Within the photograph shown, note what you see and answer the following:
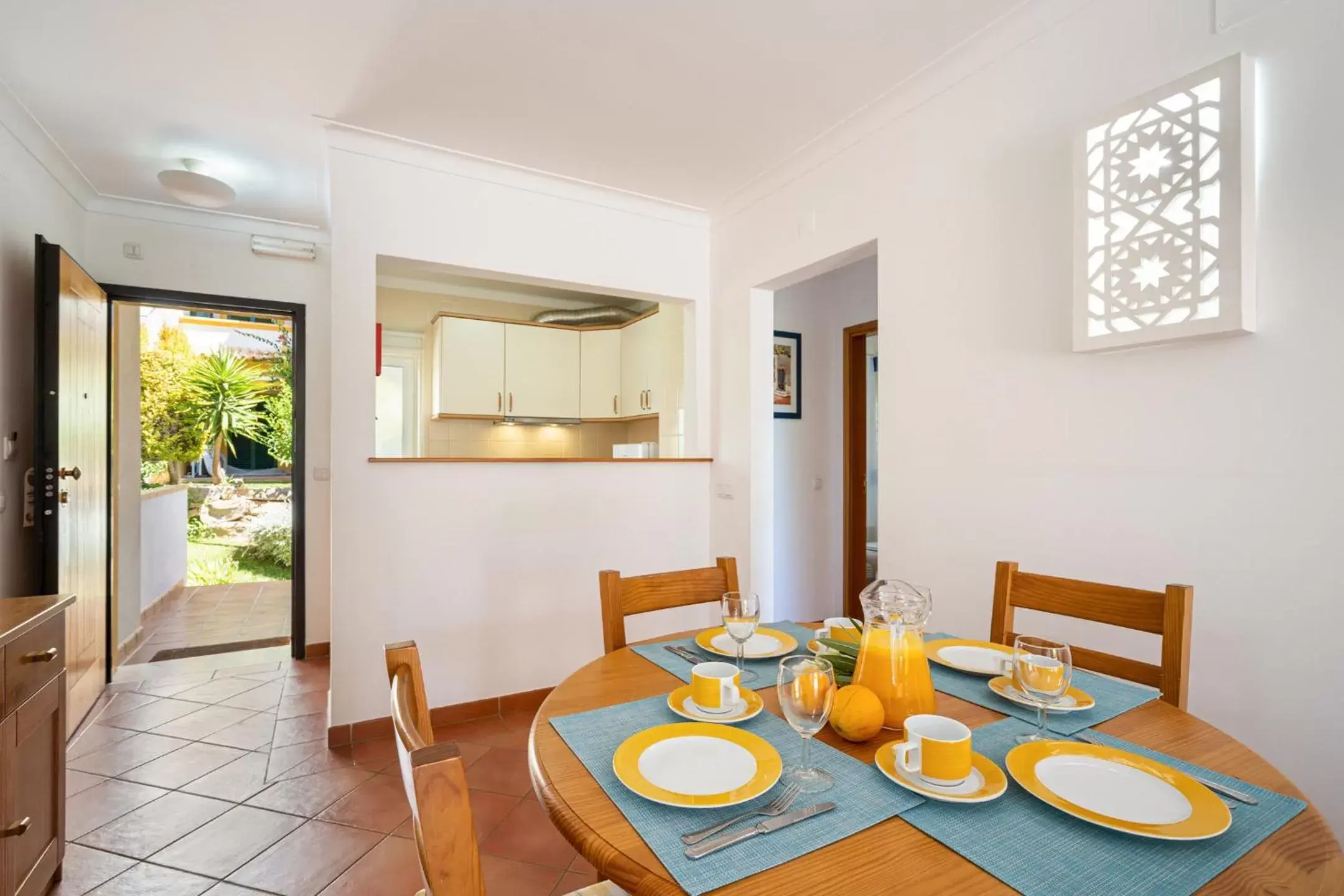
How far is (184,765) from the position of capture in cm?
Result: 241

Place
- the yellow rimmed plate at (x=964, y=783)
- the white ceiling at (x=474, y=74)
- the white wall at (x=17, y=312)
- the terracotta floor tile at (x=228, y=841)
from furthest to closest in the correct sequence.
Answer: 1. the white wall at (x=17, y=312)
2. the white ceiling at (x=474, y=74)
3. the terracotta floor tile at (x=228, y=841)
4. the yellow rimmed plate at (x=964, y=783)

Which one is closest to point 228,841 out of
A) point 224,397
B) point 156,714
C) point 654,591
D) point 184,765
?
point 184,765

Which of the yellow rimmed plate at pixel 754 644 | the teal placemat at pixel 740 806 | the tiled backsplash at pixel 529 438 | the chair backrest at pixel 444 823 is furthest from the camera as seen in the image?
the tiled backsplash at pixel 529 438

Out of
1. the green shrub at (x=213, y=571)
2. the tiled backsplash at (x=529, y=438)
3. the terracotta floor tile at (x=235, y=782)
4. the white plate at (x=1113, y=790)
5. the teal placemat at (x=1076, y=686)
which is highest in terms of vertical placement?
the tiled backsplash at (x=529, y=438)

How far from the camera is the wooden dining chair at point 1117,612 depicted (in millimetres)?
1227

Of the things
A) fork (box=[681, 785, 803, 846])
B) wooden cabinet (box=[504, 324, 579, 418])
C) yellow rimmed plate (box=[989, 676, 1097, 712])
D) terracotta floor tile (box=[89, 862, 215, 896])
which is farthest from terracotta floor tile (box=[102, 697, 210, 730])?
yellow rimmed plate (box=[989, 676, 1097, 712])

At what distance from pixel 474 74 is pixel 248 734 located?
2817 mm

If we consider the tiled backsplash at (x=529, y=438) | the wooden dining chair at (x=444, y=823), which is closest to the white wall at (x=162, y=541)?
the tiled backsplash at (x=529, y=438)

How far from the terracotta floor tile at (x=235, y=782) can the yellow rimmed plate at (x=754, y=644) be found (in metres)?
1.87

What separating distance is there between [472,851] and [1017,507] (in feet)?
6.26

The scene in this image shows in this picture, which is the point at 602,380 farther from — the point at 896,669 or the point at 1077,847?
the point at 1077,847

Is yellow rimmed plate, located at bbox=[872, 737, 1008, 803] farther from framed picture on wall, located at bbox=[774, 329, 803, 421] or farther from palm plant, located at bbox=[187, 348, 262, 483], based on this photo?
palm plant, located at bbox=[187, 348, 262, 483]

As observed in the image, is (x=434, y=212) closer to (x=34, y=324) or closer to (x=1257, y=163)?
(x=34, y=324)

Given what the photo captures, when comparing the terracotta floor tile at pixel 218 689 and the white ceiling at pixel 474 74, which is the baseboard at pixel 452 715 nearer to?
the terracotta floor tile at pixel 218 689
